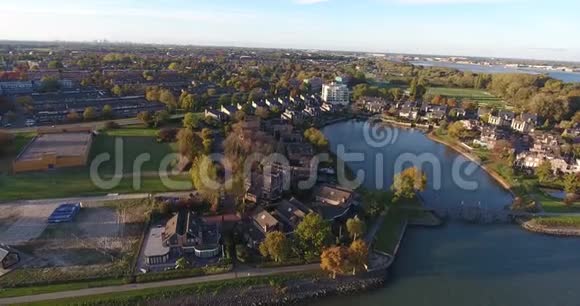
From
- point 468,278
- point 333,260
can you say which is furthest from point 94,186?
point 468,278

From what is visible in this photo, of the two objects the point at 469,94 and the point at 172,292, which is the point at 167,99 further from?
the point at 469,94

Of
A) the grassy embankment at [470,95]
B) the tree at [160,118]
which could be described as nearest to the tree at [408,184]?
the tree at [160,118]

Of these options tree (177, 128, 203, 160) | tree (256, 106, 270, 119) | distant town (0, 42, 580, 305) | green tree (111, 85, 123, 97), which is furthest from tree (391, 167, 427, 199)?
green tree (111, 85, 123, 97)

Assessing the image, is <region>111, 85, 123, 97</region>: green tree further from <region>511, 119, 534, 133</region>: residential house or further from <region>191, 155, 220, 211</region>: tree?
<region>511, 119, 534, 133</region>: residential house

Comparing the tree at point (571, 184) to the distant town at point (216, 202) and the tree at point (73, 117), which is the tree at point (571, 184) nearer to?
the distant town at point (216, 202)

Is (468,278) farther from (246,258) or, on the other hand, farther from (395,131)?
(395,131)

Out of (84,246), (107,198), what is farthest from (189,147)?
(84,246)
